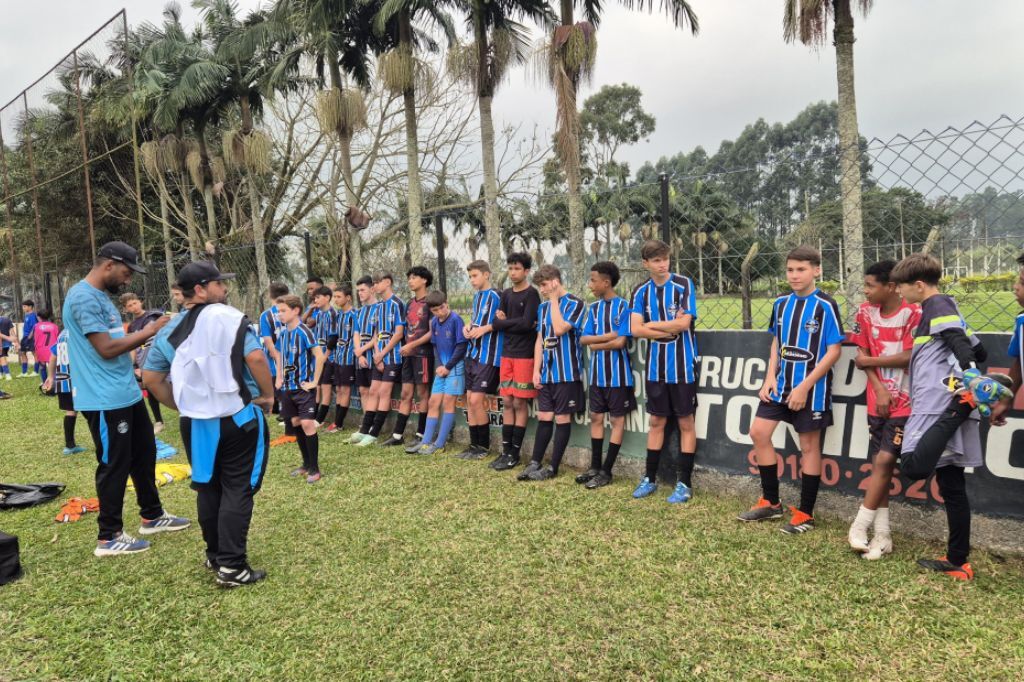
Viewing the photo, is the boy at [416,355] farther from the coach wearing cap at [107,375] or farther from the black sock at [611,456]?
the coach wearing cap at [107,375]

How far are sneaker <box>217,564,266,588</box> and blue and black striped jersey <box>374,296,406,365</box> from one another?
3.72m

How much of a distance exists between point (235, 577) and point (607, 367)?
3.07 meters

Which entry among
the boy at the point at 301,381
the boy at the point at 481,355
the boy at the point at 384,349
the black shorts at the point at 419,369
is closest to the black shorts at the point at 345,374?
the boy at the point at 384,349

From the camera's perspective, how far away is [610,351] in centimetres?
500

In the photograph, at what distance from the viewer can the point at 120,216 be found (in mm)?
23016

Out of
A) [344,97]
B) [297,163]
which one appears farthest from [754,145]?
[344,97]

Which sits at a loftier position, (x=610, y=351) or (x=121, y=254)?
(x=121, y=254)

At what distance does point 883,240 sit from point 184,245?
2642 cm

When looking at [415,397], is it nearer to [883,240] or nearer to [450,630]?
[450,630]

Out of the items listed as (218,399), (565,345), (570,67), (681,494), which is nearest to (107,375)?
(218,399)

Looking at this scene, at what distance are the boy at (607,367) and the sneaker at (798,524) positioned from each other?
4.85 feet

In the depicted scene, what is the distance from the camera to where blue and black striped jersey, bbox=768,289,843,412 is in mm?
3832

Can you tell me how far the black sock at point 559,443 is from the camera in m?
5.38

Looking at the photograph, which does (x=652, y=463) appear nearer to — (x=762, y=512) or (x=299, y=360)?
(x=762, y=512)
